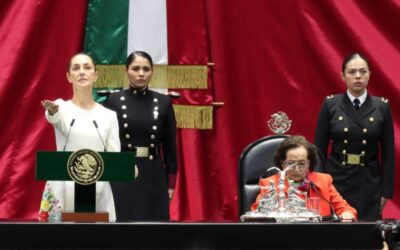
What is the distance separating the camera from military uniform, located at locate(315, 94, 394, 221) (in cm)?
501

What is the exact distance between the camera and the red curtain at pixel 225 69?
6.05 m

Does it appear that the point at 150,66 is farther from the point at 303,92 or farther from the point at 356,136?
the point at 303,92

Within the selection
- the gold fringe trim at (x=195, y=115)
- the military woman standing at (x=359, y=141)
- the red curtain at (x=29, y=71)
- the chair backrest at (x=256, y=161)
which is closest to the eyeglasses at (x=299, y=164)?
the chair backrest at (x=256, y=161)

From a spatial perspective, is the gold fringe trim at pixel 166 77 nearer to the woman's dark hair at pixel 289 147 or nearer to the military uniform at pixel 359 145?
the military uniform at pixel 359 145

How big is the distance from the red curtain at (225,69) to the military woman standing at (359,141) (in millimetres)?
1016

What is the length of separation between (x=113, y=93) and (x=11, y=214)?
1.42 meters

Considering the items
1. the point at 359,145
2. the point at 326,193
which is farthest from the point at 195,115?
the point at 326,193

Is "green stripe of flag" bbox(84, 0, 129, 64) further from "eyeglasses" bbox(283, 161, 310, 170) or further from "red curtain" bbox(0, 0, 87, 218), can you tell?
"eyeglasses" bbox(283, 161, 310, 170)

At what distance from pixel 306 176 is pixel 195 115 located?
2.22 m

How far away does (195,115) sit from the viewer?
6.08 meters

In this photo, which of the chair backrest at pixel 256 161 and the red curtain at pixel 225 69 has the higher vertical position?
the red curtain at pixel 225 69

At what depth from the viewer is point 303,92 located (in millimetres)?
6145

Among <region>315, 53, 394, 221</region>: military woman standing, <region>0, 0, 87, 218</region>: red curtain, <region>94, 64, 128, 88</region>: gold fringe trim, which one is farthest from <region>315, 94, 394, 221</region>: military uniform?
<region>0, 0, 87, 218</region>: red curtain

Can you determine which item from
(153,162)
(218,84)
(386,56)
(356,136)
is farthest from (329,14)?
(153,162)
